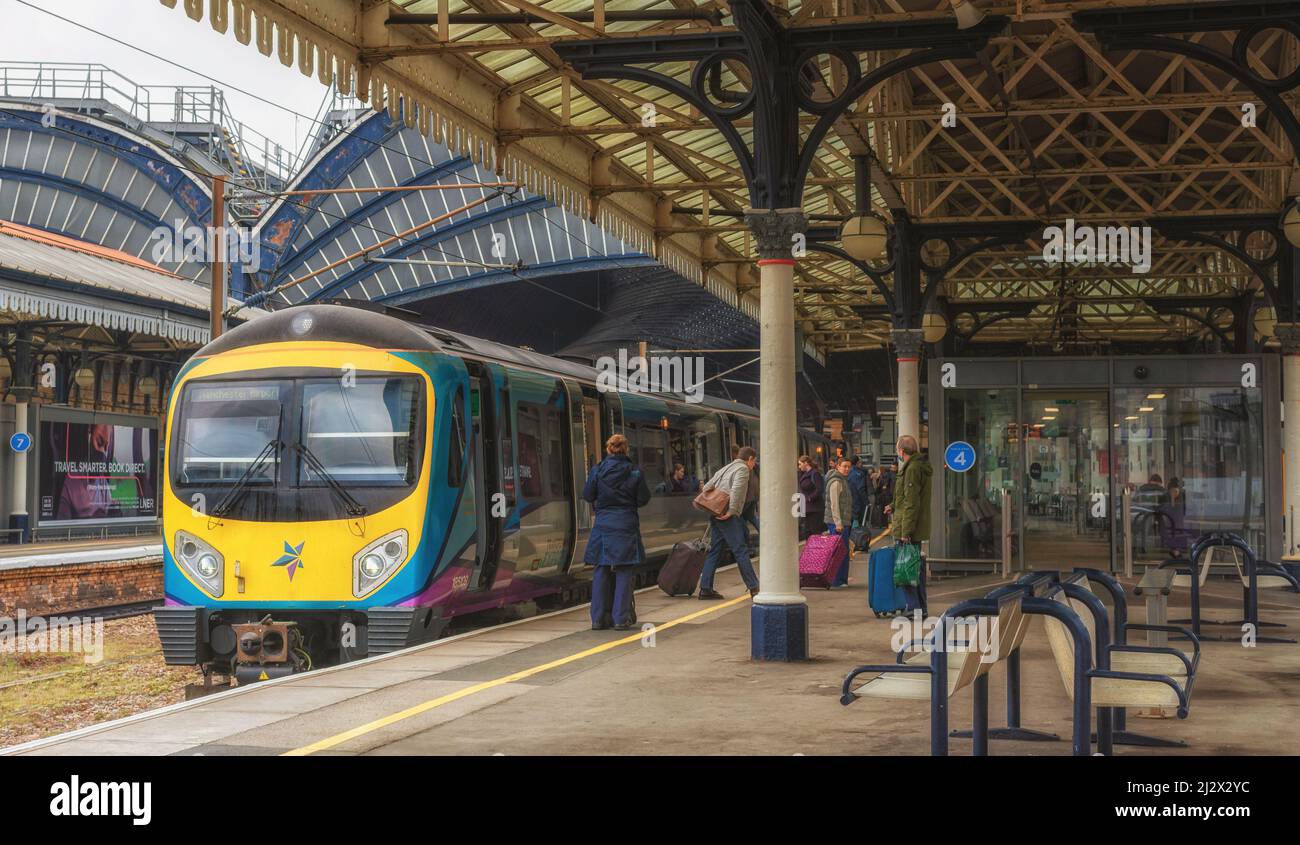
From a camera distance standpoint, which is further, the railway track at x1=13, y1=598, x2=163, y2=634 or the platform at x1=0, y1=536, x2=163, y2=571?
Answer: the railway track at x1=13, y1=598, x2=163, y2=634

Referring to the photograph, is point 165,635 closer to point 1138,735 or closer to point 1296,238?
point 1138,735

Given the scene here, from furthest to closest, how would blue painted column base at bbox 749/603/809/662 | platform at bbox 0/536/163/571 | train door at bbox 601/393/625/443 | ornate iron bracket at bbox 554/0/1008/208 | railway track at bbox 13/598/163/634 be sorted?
railway track at bbox 13/598/163/634
platform at bbox 0/536/163/571
train door at bbox 601/393/625/443
ornate iron bracket at bbox 554/0/1008/208
blue painted column base at bbox 749/603/809/662

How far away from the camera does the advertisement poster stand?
3080 cm

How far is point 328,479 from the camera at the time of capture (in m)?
12.1

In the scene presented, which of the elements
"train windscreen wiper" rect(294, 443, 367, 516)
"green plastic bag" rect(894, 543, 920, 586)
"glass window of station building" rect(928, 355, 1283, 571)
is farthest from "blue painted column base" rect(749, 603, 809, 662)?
"glass window of station building" rect(928, 355, 1283, 571)

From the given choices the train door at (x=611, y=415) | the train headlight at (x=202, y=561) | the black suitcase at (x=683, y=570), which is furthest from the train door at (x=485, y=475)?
the train door at (x=611, y=415)

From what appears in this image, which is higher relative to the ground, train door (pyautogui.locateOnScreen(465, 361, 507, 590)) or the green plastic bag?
train door (pyautogui.locateOnScreen(465, 361, 507, 590))

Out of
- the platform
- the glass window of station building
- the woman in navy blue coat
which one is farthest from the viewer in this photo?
the glass window of station building

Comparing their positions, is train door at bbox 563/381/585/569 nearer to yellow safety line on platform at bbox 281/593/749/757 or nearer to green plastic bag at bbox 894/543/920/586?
yellow safety line on platform at bbox 281/593/749/757

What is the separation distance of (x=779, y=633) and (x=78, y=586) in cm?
1327

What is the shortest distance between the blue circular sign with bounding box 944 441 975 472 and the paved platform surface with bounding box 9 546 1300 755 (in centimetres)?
819

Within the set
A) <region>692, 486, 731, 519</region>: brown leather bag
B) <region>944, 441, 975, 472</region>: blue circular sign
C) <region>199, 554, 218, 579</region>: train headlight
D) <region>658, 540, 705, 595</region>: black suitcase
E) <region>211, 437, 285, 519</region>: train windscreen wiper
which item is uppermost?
<region>944, 441, 975, 472</region>: blue circular sign
